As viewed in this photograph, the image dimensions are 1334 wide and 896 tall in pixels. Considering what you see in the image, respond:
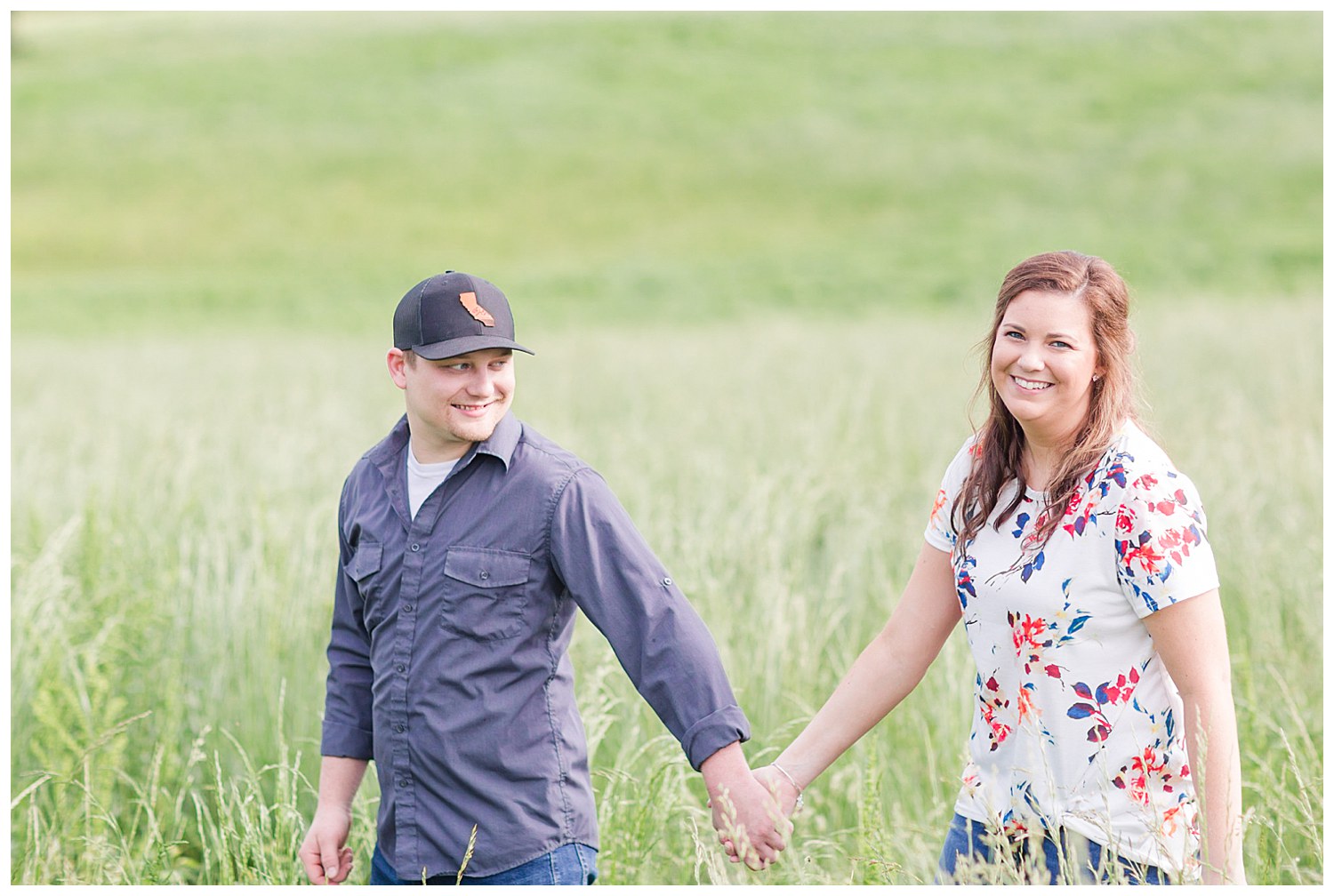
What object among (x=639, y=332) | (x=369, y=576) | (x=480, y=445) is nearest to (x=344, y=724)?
(x=369, y=576)

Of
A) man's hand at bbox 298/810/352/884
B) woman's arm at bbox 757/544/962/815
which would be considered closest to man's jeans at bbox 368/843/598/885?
man's hand at bbox 298/810/352/884

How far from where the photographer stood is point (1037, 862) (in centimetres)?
215

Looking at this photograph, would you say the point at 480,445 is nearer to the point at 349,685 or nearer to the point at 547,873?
the point at 349,685

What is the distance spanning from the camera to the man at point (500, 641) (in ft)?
7.33

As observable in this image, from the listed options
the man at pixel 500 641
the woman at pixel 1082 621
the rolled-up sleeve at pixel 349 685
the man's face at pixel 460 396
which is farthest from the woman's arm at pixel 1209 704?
the rolled-up sleeve at pixel 349 685

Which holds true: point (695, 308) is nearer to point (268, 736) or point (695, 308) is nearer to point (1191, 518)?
point (268, 736)

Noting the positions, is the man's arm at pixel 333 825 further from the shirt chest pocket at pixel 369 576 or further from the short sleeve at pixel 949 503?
the short sleeve at pixel 949 503

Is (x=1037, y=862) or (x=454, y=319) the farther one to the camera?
(x=454, y=319)

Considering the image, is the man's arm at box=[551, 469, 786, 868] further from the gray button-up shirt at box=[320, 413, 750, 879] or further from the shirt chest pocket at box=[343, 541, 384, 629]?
the shirt chest pocket at box=[343, 541, 384, 629]

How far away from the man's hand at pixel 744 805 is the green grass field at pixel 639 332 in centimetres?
9

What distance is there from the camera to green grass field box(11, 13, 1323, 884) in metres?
3.37

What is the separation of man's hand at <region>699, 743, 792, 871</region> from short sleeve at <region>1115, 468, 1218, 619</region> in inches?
29.0

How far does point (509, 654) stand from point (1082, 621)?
3.26 feet

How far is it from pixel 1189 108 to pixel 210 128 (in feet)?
80.7
